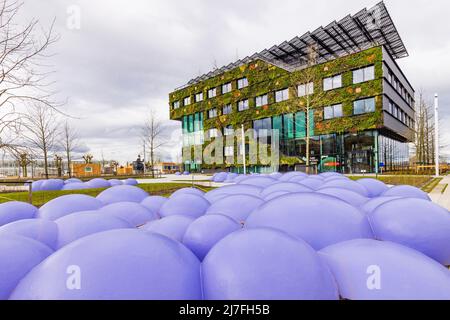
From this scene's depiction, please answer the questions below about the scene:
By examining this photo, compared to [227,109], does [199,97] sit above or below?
above

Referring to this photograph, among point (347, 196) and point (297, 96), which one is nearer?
point (347, 196)

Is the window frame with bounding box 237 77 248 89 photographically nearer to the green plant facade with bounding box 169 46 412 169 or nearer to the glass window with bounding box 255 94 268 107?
the green plant facade with bounding box 169 46 412 169

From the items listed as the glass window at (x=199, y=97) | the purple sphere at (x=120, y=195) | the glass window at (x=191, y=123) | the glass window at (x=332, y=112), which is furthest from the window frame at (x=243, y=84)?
the purple sphere at (x=120, y=195)

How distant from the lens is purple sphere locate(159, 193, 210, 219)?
18.6 feet

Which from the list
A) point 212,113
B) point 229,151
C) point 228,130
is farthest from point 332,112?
point 212,113

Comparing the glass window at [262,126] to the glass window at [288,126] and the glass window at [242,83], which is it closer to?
the glass window at [288,126]

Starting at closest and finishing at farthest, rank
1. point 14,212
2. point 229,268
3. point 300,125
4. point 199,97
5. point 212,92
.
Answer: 1. point 229,268
2. point 14,212
3. point 300,125
4. point 212,92
5. point 199,97

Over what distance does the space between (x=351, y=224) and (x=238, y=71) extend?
44.2 meters

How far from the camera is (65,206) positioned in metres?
5.56

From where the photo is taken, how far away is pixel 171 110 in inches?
2320

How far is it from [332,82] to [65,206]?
35.0 meters

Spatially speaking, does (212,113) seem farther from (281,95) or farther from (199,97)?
(281,95)

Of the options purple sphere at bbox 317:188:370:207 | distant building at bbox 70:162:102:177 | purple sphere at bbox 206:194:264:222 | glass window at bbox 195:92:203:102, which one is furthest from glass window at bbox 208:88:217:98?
purple sphere at bbox 206:194:264:222
